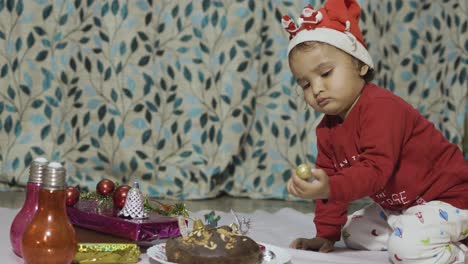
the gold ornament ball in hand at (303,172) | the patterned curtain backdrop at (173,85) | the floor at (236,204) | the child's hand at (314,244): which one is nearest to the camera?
the gold ornament ball in hand at (303,172)

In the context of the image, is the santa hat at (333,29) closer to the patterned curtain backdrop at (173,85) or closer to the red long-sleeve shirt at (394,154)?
the red long-sleeve shirt at (394,154)

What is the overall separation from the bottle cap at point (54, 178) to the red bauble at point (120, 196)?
311mm

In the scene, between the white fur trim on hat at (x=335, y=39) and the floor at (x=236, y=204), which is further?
the floor at (x=236, y=204)

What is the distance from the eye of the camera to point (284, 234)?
6.59ft

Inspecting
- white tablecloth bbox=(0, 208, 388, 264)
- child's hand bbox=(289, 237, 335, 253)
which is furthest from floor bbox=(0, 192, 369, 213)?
child's hand bbox=(289, 237, 335, 253)

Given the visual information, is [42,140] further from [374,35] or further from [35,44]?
[374,35]

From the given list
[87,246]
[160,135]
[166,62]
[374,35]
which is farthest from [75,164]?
[87,246]

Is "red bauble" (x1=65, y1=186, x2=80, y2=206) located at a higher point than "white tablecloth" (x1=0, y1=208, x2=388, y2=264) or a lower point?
higher

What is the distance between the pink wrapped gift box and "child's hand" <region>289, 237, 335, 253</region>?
320mm

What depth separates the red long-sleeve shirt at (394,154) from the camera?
156 cm

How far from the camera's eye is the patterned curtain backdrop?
282cm

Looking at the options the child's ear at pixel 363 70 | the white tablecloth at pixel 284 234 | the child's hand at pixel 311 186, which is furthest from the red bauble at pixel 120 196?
the child's ear at pixel 363 70

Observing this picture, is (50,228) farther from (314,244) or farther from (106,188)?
(314,244)

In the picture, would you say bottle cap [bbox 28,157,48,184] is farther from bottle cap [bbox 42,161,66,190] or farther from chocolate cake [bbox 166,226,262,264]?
chocolate cake [bbox 166,226,262,264]
